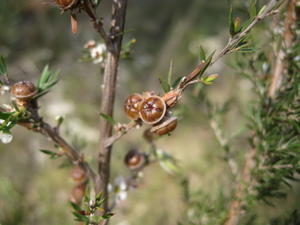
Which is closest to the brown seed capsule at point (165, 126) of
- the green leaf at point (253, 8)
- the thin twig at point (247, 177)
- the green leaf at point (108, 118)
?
the green leaf at point (108, 118)

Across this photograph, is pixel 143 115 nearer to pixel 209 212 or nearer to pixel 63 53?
pixel 209 212

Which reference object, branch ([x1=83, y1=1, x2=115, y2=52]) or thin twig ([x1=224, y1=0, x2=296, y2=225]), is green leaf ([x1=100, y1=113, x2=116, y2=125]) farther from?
thin twig ([x1=224, y1=0, x2=296, y2=225])

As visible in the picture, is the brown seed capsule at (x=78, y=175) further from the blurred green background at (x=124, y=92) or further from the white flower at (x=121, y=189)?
the blurred green background at (x=124, y=92)

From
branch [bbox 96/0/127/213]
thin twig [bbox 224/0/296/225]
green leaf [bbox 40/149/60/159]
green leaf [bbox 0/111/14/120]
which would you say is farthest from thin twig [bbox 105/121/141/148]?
thin twig [bbox 224/0/296/225]

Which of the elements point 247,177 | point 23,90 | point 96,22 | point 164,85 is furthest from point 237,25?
point 247,177

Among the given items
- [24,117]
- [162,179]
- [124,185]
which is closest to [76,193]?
[124,185]
